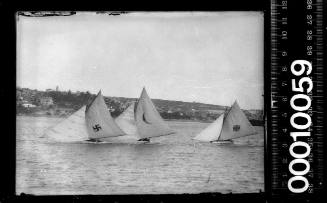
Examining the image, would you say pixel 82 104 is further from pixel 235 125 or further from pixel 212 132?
pixel 235 125

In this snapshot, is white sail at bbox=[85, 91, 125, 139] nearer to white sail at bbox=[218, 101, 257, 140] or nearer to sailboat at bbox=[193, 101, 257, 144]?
sailboat at bbox=[193, 101, 257, 144]

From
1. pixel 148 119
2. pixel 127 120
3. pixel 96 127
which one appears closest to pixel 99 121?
pixel 96 127

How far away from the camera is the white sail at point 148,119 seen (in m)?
2.97

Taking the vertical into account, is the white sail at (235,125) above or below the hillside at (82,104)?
below

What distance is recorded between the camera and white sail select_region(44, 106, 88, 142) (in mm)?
2947

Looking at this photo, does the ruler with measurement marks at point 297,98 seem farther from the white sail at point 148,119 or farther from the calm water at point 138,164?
the white sail at point 148,119

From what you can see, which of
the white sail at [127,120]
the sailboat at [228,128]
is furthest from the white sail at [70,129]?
the sailboat at [228,128]

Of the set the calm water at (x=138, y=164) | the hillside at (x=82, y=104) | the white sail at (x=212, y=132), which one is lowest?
the calm water at (x=138, y=164)

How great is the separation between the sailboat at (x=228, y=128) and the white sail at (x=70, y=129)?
2.11 ft

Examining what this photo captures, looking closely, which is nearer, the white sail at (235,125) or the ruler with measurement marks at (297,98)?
the ruler with measurement marks at (297,98)

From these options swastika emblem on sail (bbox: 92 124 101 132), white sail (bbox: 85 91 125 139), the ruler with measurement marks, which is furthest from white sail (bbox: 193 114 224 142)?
swastika emblem on sail (bbox: 92 124 101 132)

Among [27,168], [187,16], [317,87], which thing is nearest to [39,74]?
[27,168]

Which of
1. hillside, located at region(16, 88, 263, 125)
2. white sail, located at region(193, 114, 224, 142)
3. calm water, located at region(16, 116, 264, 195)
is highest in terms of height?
hillside, located at region(16, 88, 263, 125)

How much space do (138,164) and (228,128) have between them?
0.55 m
